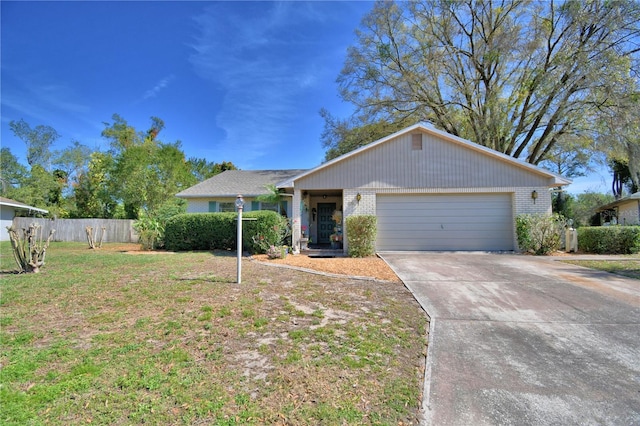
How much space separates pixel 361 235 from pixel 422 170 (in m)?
3.76

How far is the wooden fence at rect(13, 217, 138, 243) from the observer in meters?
19.6

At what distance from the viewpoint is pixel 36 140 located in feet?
102

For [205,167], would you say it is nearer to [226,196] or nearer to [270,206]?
[226,196]

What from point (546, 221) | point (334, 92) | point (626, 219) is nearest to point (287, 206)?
point (334, 92)

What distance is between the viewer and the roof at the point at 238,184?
16703 mm

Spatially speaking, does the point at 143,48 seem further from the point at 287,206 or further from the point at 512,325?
the point at 512,325

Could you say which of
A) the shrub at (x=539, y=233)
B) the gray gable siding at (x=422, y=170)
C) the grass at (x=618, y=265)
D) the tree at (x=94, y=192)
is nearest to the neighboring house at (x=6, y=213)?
the tree at (x=94, y=192)

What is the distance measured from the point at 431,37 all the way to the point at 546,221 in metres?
12.4

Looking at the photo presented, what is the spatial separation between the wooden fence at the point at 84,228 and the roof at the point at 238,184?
6013 millimetres

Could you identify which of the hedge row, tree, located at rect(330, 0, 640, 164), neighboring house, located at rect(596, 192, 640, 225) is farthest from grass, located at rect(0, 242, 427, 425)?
neighboring house, located at rect(596, 192, 640, 225)

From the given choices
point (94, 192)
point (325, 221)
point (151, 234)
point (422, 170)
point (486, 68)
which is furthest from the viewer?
point (94, 192)

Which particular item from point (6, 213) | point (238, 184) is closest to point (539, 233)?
point (238, 184)

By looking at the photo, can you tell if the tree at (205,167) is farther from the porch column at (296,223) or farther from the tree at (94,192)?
the porch column at (296,223)

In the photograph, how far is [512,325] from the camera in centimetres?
424
